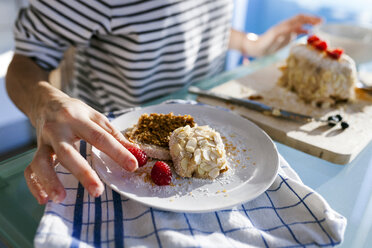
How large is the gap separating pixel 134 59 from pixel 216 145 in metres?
0.66

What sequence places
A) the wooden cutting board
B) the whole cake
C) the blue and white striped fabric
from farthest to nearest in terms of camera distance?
the whole cake
the wooden cutting board
the blue and white striped fabric

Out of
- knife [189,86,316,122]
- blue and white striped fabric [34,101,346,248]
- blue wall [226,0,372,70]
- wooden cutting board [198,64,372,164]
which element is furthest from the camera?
blue wall [226,0,372,70]

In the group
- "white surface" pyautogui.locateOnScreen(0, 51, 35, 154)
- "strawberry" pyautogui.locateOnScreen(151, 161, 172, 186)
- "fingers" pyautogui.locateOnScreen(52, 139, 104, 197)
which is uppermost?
"fingers" pyautogui.locateOnScreen(52, 139, 104, 197)

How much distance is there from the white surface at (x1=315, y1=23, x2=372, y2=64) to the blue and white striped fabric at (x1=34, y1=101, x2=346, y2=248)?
103 cm

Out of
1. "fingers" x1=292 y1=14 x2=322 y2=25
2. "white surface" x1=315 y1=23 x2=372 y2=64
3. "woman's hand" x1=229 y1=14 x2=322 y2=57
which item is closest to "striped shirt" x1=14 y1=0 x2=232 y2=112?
"woman's hand" x1=229 y1=14 x2=322 y2=57

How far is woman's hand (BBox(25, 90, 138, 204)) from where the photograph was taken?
0.59 m

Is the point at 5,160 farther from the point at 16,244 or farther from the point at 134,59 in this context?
the point at 134,59

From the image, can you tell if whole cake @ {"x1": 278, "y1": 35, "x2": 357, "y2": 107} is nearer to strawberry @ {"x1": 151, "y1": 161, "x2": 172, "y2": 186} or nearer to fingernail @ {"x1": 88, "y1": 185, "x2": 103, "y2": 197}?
strawberry @ {"x1": 151, "y1": 161, "x2": 172, "y2": 186}

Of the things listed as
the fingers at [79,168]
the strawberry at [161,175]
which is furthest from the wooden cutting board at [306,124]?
the fingers at [79,168]

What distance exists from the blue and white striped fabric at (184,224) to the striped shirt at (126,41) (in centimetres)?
65

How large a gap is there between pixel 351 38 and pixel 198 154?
122 cm

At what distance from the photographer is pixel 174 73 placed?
141 centimetres

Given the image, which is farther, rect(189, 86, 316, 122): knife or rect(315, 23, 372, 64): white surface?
rect(315, 23, 372, 64): white surface

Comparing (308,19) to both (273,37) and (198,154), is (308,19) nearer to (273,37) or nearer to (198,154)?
(273,37)
